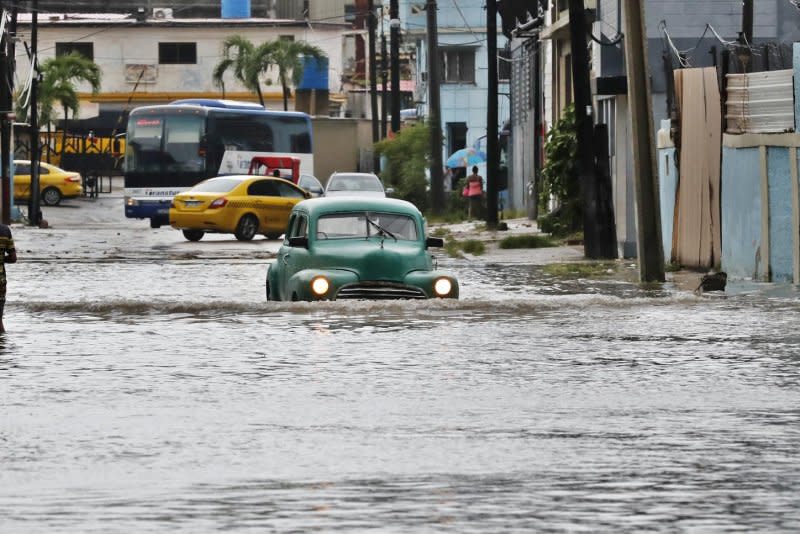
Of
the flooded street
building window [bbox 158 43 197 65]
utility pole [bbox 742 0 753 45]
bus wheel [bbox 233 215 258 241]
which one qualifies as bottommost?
the flooded street

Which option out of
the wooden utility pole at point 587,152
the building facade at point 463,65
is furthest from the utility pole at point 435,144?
the building facade at point 463,65

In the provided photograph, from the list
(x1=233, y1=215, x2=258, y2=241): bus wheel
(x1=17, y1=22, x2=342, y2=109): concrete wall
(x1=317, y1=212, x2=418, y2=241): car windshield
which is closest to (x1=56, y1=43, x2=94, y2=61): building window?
(x1=17, y1=22, x2=342, y2=109): concrete wall

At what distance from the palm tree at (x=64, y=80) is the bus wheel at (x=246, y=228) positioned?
43.3 m

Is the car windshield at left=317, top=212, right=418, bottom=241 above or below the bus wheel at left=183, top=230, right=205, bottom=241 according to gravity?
above

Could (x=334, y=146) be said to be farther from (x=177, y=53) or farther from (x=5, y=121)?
(x=5, y=121)

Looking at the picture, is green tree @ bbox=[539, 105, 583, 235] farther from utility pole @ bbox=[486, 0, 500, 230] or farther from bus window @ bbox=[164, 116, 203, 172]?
bus window @ bbox=[164, 116, 203, 172]

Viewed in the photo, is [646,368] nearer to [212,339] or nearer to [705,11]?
[212,339]

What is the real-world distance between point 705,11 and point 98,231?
19598 mm

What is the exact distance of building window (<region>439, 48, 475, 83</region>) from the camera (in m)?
77.5

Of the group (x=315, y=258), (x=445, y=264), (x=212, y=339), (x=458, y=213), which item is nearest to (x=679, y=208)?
(x=445, y=264)

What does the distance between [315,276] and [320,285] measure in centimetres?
10

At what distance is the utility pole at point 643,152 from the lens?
23656 millimetres

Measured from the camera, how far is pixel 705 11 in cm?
3095

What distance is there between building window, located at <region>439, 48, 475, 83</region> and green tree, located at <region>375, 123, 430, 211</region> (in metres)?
19.4
